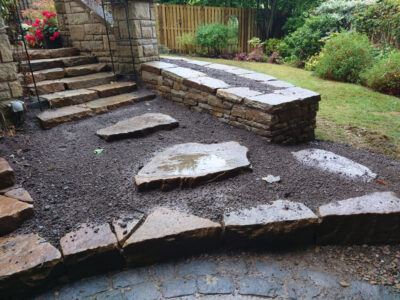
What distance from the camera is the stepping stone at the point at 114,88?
4695 mm

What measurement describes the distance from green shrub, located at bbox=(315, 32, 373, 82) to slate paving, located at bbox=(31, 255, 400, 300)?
19.5ft

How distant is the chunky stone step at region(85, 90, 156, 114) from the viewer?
14.0ft

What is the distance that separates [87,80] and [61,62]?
2.56 feet

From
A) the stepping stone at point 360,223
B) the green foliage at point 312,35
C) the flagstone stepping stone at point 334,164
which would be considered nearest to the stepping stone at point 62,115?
the flagstone stepping stone at point 334,164

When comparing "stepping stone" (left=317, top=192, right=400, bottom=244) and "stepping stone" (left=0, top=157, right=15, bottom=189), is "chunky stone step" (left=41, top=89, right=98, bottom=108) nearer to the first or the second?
"stepping stone" (left=0, top=157, right=15, bottom=189)

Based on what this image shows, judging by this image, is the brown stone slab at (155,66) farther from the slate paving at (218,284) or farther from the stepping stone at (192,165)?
the slate paving at (218,284)

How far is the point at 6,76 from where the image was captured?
11.3 ft

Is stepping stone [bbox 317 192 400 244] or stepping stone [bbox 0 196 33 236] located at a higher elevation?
stepping stone [bbox 0 196 33 236]

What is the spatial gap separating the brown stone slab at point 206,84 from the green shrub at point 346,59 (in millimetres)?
4007

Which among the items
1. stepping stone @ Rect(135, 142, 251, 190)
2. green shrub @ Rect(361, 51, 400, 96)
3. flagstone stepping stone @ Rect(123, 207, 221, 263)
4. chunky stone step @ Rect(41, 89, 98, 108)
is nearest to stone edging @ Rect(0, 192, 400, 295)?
flagstone stepping stone @ Rect(123, 207, 221, 263)

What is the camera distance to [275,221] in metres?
2.21

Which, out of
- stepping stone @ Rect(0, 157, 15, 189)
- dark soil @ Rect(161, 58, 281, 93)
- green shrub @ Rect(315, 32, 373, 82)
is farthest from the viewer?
green shrub @ Rect(315, 32, 373, 82)

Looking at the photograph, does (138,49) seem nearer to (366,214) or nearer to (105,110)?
(105,110)

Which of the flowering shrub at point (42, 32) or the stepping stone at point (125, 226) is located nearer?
the stepping stone at point (125, 226)
